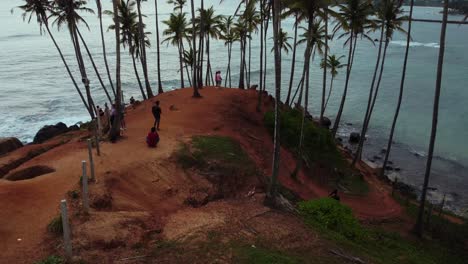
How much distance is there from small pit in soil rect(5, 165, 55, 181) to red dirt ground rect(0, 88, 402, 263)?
1.17ft

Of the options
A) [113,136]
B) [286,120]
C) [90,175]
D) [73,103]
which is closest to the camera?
[90,175]

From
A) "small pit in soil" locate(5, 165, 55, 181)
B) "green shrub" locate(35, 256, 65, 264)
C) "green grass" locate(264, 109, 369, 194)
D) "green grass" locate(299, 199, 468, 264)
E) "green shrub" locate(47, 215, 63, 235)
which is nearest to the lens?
"green shrub" locate(35, 256, 65, 264)

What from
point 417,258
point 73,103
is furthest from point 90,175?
point 73,103

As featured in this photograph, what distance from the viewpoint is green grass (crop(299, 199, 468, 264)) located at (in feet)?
45.0

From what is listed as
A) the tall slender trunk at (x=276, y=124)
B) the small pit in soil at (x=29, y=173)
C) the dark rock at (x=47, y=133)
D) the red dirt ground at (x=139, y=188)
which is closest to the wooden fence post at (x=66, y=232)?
the red dirt ground at (x=139, y=188)

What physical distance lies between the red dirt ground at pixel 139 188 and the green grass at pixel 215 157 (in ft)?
2.08

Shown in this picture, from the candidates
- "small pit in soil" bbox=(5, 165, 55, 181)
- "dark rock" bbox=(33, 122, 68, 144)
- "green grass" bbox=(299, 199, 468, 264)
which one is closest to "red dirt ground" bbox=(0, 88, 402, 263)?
"small pit in soil" bbox=(5, 165, 55, 181)

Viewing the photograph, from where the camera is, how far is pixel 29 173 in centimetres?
1619

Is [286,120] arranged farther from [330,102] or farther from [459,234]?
[330,102]

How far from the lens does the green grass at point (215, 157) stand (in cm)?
1784

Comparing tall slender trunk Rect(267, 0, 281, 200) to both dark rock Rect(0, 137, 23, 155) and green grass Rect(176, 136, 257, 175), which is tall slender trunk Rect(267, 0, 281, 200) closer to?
green grass Rect(176, 136, 257, 175)

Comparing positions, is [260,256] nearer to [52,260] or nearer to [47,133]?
[52,260]

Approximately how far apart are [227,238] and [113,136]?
9698mm

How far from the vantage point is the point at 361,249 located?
13.6 meters
